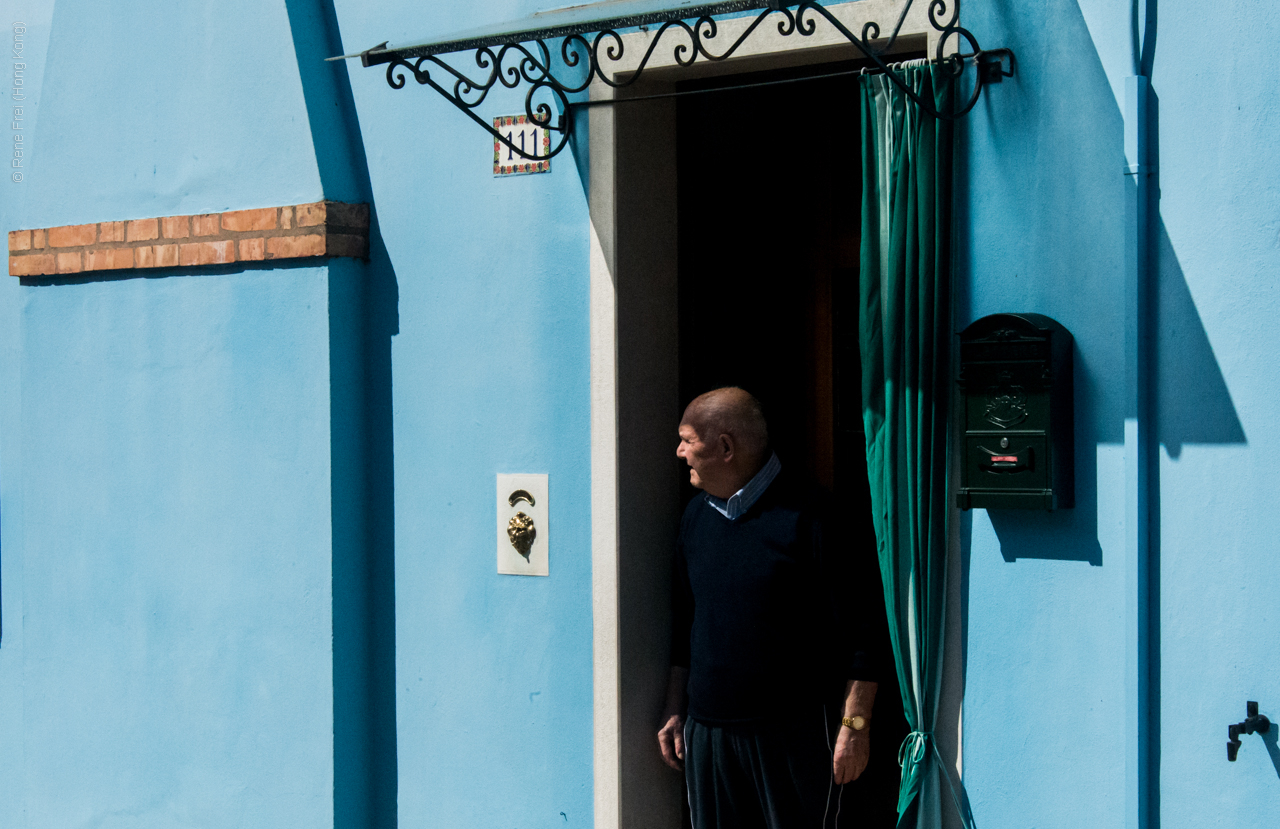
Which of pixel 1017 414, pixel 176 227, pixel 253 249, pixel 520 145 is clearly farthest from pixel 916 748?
pixel 176 227

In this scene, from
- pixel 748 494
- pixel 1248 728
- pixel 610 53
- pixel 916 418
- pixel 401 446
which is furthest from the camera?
pixel 401 446

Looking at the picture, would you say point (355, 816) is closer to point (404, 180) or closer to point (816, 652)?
point (816, 652)

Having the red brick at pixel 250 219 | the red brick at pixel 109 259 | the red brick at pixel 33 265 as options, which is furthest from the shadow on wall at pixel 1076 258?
the red brick at pixel 33 265

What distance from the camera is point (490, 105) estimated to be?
4.71m

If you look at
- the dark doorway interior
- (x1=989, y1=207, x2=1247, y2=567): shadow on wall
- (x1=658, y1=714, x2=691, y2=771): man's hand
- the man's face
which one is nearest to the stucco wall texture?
(x1=989, y1=207, x2=1247, y2=567): shadow on wall

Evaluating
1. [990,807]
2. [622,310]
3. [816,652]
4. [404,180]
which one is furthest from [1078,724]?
[404,180]

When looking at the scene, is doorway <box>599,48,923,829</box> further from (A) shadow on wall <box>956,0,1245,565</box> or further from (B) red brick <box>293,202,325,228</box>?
(B) red brick <box>293,202,325,228</box>

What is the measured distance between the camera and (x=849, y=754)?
4.09m

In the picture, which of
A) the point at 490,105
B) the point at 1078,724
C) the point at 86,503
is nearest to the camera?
Result: the point at 1078,724

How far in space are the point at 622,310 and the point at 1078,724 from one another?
6.24 ft

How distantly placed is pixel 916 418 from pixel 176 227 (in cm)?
282

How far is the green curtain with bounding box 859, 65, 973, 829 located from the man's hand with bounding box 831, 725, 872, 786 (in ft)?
0.42

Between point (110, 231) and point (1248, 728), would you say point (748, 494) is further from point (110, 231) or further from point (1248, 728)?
point (110, 231)

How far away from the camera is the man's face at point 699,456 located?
4.33m
